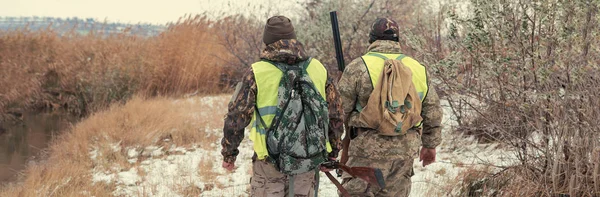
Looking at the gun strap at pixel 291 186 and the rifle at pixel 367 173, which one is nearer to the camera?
the gun strap at pixel 291 186

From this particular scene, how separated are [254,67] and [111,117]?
22.4 ft

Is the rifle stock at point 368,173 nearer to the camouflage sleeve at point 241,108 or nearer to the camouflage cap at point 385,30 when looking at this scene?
the camouflage sleeve at point 241,108

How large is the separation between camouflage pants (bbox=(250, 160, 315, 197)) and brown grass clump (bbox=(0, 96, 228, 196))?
9.58 feet

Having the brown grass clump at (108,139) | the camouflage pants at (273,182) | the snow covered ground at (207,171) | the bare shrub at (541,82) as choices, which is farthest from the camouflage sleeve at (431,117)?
the brown grass clump at (108,139)

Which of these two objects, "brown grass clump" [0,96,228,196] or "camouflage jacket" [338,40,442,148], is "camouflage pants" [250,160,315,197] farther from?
"brown grass clump" [0,96,228,196]

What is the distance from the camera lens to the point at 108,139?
7.96 m

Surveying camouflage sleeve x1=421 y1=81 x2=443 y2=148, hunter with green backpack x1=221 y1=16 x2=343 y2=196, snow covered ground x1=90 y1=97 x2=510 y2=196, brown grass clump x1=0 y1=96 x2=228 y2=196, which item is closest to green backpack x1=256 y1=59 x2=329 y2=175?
hunter with green backpack x1=221 y1=16 x2=343 y2=196

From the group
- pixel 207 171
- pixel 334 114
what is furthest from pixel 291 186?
pixel 207 171

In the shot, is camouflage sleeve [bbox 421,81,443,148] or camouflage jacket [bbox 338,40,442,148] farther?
camouflage sleeve [bbox 421,81,443,148]

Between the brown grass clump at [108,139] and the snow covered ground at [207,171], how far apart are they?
0.17m

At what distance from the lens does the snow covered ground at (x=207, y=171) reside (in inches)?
200

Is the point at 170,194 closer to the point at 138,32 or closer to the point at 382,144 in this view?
the point at 382,144

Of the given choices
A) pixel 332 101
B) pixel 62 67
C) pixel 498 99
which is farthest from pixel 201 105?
pixel 332 101

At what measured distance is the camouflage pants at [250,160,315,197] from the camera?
2982mm
